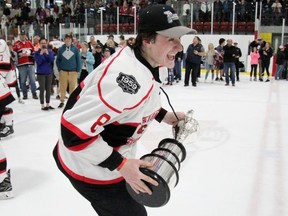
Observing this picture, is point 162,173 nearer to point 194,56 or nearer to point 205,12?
point 194,56

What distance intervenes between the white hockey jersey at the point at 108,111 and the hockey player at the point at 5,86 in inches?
76.3

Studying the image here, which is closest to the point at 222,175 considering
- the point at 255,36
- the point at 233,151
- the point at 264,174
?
the point at 264,174

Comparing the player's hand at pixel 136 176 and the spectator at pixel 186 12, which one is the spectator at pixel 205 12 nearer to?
the spectator at pixel 186 12

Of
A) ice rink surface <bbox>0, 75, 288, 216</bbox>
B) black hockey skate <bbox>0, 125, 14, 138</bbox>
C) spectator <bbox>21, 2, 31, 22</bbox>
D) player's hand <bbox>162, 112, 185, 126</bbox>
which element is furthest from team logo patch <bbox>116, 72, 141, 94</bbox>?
spectator <bbox>21, 2, 31, 22</bbox>

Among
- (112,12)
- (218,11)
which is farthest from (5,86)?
(112,12)

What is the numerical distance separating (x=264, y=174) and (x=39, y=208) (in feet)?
6.80

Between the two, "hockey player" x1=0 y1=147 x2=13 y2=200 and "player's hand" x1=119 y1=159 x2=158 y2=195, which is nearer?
"player's hand" x1=119 y1=159 x2=158 y2=195

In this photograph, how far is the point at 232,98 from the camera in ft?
26.9

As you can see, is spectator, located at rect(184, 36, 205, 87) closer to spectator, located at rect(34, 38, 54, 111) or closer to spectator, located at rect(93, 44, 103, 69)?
spectator, located at rect(93, 44, 103, 69)

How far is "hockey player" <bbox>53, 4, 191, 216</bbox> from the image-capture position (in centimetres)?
122

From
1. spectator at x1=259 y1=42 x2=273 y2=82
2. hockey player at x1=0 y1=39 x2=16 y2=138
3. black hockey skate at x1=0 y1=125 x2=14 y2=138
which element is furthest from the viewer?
spectator at x1=259 y1=42 x2=273 y2=82

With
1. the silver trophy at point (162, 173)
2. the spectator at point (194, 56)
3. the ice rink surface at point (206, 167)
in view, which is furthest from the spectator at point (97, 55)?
the silver trophy at point (162, 173)

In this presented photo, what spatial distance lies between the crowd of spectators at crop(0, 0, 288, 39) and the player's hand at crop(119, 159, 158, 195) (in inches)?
486

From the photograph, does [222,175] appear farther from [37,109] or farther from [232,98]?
[232,98]
